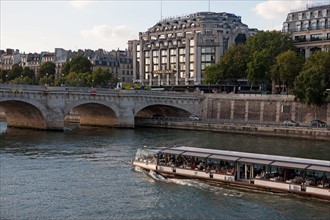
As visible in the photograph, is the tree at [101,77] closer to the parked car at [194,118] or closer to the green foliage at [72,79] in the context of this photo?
the green foliage at [72,79]

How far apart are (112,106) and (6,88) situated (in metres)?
16.5

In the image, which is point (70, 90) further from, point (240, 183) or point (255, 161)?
point (255, 161)

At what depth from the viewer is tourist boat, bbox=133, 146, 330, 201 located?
34.1m

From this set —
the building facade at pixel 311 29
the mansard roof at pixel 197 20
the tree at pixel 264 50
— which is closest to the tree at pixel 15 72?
the mansard roof at pixel 197 20

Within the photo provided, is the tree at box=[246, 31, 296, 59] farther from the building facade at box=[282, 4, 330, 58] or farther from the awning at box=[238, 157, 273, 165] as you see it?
the awning at box=[238, 157, 273, 165]

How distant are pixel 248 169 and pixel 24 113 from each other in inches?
1821

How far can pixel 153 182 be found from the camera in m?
38.6

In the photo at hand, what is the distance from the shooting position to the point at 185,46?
122 meters

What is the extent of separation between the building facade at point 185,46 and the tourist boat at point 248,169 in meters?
78.7

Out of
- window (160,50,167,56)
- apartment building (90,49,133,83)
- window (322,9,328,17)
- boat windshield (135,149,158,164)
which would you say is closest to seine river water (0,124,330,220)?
boat windshield (135,149,158,164)

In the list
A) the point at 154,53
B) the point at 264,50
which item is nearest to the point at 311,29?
the point at 264,50

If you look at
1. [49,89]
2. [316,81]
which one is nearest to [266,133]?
[316,81]

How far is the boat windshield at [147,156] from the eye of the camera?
41.9 metres

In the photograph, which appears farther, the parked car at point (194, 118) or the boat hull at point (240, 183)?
the parked car at point (194, 118)
